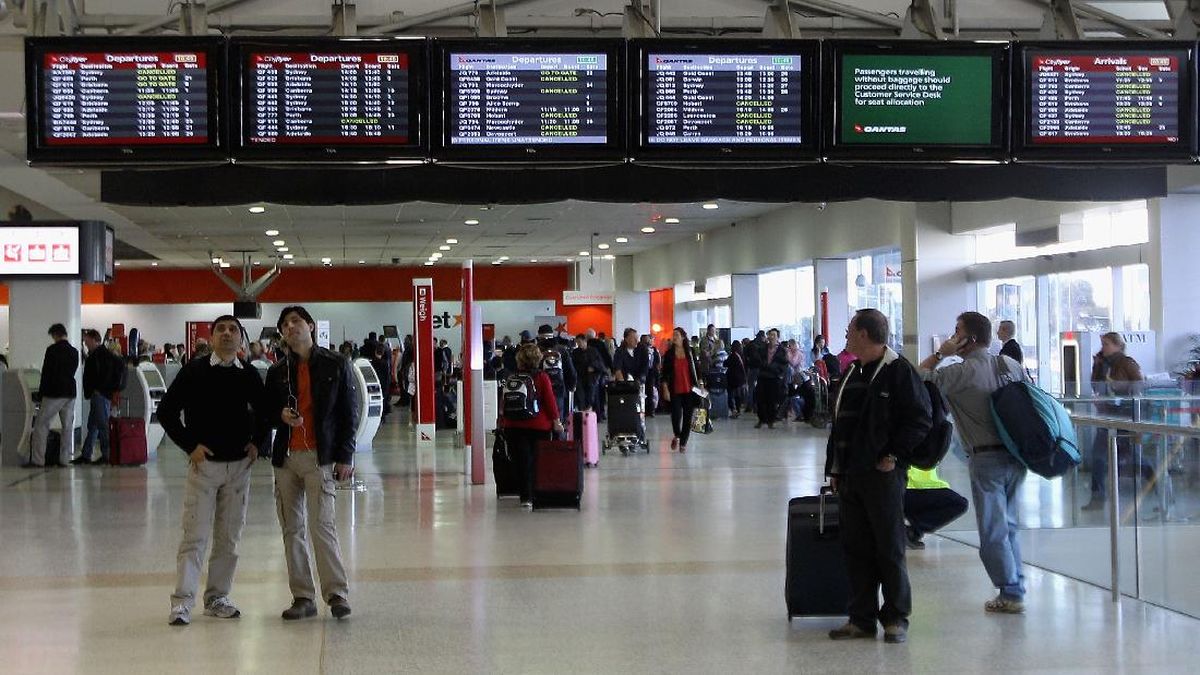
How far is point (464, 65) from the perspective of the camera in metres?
7.74

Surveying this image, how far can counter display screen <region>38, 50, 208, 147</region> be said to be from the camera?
25.0 feet

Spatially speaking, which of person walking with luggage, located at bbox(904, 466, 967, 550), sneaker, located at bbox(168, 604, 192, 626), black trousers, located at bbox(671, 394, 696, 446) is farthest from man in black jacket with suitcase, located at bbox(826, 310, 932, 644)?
black trousers, located at bbox(671, 394, 696, 446)

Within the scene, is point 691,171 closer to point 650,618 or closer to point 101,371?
point 650,618

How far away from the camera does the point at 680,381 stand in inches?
715

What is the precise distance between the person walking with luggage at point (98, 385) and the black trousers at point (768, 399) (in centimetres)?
1074

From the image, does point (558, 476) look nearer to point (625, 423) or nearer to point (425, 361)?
point (625, 423)

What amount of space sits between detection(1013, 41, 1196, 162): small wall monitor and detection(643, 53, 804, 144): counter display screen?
4.49 feet

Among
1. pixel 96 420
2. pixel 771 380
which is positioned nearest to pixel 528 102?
pixel 96 420

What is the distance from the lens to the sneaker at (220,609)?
732 centimetres

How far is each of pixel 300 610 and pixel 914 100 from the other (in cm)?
448

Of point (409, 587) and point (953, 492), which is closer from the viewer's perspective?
point (409, 587)

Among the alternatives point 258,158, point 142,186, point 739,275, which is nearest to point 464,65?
point 258,158

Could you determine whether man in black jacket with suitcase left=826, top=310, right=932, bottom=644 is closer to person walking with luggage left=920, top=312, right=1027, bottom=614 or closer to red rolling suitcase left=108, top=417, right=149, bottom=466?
person walking with luggage left=920, top=312, right=1027, bottom=614

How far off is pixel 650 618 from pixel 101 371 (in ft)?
40.5
